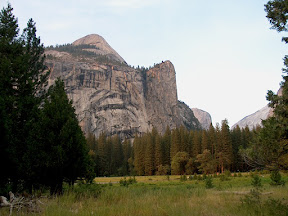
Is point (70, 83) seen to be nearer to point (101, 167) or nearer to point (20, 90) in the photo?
point (101, 167)

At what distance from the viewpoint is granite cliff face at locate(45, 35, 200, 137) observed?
10331 cm

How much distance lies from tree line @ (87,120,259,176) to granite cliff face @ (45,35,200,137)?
99.3 ft

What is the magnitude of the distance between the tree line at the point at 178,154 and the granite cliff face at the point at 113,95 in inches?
1191

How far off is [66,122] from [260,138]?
818 centimetres

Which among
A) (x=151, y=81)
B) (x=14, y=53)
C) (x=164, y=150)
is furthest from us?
(x=151, y=81)

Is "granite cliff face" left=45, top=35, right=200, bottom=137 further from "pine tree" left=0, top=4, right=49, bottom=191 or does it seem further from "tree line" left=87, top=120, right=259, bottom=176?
"pine tree" left=0, top=4, right=49, bottom=191

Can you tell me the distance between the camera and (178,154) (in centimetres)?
5381

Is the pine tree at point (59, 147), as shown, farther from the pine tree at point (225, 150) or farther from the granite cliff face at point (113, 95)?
the granite cliff face at point (113, 95)

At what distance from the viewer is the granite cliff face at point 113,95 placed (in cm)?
10331

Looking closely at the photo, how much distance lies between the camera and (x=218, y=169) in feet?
178

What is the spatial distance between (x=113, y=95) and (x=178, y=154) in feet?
198

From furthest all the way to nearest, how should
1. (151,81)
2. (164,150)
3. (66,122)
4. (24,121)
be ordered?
(151,81)
(164,150)
(24,121)
(66,122)

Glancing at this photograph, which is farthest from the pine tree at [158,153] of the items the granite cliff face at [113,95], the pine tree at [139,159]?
the granite cliff face at [113,95]

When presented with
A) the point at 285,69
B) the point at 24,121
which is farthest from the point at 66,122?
the point at 285,69
